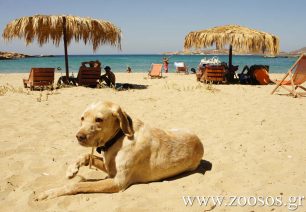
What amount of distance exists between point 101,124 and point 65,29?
33.3 ft

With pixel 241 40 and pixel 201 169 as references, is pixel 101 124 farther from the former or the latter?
pixel 241 40

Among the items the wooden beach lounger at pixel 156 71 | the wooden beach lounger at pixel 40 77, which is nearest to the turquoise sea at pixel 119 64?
the wooden beach lounger at pixel 156 71

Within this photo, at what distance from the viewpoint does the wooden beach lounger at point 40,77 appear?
1039 centimetres

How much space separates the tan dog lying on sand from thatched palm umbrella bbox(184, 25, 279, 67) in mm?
11308

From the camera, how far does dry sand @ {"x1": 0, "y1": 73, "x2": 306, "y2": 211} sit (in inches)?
113

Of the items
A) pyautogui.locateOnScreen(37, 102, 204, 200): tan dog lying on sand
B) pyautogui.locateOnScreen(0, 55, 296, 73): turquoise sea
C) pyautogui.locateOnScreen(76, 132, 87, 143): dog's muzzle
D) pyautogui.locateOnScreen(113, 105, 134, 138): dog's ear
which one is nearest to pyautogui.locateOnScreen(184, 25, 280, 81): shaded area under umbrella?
pyautogui.locateOnScreen(37, 102, 204, 200): tan dog lying on sand

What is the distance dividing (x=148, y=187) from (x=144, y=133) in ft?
1.68

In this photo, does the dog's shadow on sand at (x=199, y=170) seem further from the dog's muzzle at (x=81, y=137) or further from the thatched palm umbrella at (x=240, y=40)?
the thatched palm umbrella at (x=240, y=40)

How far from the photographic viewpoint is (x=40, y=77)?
34.7ft

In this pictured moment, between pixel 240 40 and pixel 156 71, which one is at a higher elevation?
pixel 240 40

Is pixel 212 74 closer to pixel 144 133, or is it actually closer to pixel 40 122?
pixel 40 122

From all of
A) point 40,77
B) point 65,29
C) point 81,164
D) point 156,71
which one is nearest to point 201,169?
point 81,164

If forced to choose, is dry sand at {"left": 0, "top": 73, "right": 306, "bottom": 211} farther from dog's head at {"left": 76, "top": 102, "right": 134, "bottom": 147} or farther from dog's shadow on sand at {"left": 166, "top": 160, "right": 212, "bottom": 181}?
dog's head at {"left": 76, "top": 102, "right": 134, "bottom": 147}

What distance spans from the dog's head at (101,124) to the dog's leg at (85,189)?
0.37 metres
